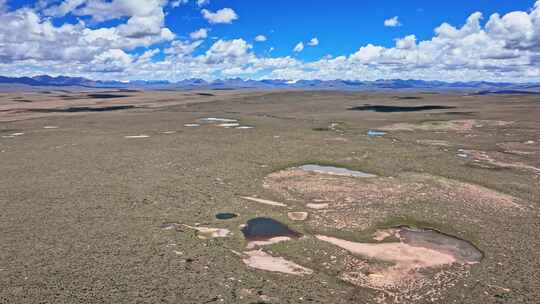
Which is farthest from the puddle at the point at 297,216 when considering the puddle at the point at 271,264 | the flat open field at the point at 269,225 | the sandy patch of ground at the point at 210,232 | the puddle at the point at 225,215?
the puddle at the point at 271,264

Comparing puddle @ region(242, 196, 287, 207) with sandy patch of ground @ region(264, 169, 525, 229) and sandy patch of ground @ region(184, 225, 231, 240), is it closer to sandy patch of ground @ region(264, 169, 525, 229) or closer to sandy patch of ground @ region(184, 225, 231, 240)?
sandy patch of ground @ region(264, 169, 525, 229)

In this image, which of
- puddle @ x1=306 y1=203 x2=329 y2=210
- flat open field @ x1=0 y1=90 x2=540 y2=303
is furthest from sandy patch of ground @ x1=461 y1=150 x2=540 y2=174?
puddle @ x1=306 y1=203 x2=329 y2=210

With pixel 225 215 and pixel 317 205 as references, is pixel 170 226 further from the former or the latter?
pixel 317 205

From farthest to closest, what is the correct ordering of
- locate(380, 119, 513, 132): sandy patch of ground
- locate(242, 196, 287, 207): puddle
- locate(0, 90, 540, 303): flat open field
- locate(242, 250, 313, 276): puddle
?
locate(380, 119, 513, 132): sandy patch of ground
locate(242, 196, 287, 207): puddle
locate(242, 250, 313, 276): puddle
locate(0, 90, 540, 303): flat open field

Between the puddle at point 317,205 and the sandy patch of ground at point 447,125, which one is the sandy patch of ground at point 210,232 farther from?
the sandy patch of ground at point 447,125

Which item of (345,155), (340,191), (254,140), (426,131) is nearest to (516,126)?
(426,131)

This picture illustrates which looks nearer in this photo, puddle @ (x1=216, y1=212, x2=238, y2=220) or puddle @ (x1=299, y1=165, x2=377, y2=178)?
puddle @ (x1=216, y1=212, x2=238, y2=220)
